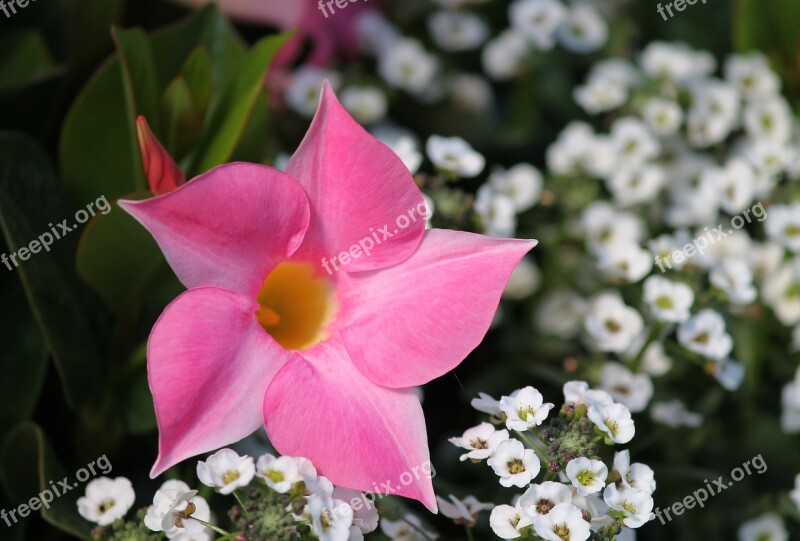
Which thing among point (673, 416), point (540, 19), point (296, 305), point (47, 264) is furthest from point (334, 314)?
point (540, 19)

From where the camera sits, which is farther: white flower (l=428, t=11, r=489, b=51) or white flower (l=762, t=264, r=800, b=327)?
white flower (l=428, t=11, r=489, b=51)

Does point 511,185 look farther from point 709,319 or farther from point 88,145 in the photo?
point 88,145

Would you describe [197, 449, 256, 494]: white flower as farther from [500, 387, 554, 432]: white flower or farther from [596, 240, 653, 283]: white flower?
[596, 240, 653, 283]: white flower

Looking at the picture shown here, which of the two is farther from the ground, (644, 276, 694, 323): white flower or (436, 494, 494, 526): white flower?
(436, 494, 494, 526): white flower

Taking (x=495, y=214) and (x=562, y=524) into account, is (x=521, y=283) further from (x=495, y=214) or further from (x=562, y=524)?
(x=562, y=524)

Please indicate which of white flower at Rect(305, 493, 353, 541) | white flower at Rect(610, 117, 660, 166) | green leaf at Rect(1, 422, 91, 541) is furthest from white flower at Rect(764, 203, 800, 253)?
green leaf at Rect(1, 422, 91, 541)

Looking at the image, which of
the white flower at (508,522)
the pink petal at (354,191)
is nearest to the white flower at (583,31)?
the pink petal at (354,191)

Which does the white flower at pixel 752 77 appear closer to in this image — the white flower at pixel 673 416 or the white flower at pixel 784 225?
the white flower at pixel 784 225
